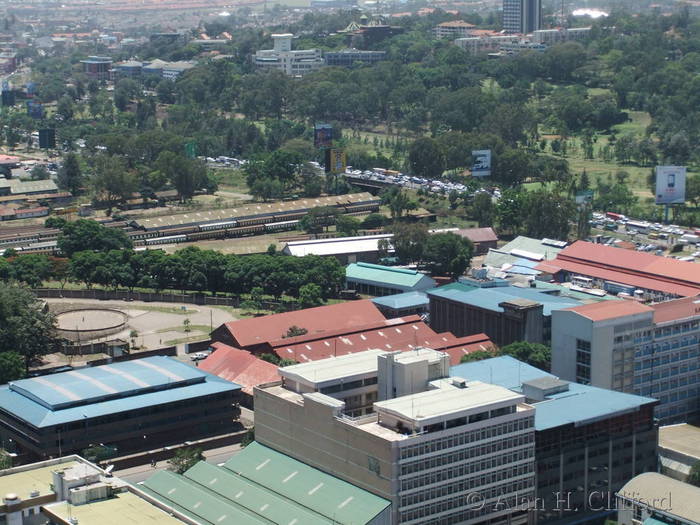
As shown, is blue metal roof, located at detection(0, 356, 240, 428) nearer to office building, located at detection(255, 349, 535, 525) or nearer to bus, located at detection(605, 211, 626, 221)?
office building, located at detection(255, 349, 535, 525)

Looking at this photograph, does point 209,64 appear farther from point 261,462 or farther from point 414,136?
point 261,462

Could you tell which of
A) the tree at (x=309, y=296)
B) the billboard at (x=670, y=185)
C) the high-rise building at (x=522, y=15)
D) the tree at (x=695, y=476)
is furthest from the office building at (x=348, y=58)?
the tree at (x=695, y=476)

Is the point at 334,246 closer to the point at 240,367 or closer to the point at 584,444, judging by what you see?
the point at 240,367

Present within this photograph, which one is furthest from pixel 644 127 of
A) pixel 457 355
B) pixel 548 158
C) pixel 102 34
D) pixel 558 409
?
pixel 102 34

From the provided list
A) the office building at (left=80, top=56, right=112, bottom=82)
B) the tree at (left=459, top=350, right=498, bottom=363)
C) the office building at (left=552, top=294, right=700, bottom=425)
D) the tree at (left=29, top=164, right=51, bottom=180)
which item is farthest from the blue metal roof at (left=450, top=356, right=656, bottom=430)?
the office building at (left=80, top=56, right=112, bottom=82)

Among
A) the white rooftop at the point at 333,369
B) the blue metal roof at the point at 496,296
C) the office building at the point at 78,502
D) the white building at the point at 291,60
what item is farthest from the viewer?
the white building at the point at 291,60

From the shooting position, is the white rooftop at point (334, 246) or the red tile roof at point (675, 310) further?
the white rooftop at point (334, 246)

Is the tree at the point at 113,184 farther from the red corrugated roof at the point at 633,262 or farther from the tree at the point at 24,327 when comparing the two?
the red corrugated roof at the point at 633,262
